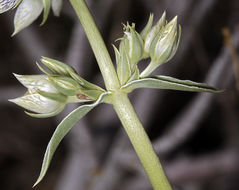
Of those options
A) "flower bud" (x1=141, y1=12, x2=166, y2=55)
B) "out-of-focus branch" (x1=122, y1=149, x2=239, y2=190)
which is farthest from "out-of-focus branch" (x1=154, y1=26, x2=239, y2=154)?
"flower bud" (x1=141, y1=12, x2=166, y2=55)

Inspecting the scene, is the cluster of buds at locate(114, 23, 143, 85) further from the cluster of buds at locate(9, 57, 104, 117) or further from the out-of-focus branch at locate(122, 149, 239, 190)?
the out-of-focus branch at locate(122, 149, 239, 190)

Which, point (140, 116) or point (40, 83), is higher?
point (140, 116)

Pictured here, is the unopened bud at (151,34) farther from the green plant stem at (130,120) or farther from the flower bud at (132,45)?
the green plant stem at (130,120)

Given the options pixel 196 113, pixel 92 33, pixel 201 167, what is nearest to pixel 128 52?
pixel 92 33

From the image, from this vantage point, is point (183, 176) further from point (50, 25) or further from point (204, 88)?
point (50, 25)

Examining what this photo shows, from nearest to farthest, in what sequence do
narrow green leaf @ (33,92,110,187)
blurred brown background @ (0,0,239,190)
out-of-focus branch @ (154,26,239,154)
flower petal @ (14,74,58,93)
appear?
narrow green leaf @ (33,92,110,187) → flower petal @ (14,74,58,93) → out-of-focus branch @ (154,26,239,154) → blurred brown background @ (0,0,239,190)

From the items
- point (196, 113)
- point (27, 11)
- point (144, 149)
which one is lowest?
point (144, 149)

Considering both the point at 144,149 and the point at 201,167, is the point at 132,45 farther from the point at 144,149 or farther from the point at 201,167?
the point at 201,167
